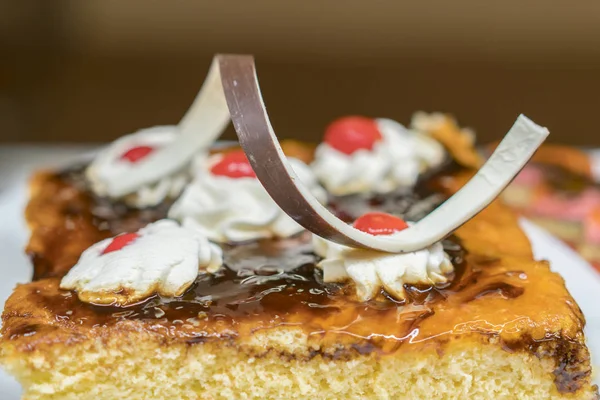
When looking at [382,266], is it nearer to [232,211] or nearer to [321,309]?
[321,309]

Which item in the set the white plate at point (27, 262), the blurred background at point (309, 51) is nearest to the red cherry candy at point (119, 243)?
the white plate at point (27, 262)

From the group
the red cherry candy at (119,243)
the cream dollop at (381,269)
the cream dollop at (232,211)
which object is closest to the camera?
the cream dollop at (381,269)

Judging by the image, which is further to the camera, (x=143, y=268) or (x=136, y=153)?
(x=136, y=153)

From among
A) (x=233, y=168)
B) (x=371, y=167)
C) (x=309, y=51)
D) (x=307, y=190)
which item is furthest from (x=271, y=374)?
(x=309, y=51)

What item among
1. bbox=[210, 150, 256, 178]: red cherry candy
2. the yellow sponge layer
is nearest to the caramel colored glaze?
bbox=[210, 150, 256, 178]: red cherry candy

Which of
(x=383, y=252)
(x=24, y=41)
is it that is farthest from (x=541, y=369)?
(x=24, y=41)

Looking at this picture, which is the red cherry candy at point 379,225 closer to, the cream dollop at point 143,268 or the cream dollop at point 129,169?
the cream dollop at point 143,268

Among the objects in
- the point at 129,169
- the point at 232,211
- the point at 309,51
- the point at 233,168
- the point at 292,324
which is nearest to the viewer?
the point at 292,324
